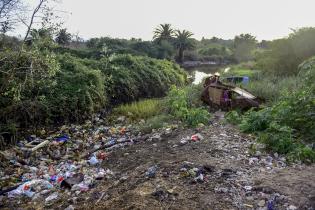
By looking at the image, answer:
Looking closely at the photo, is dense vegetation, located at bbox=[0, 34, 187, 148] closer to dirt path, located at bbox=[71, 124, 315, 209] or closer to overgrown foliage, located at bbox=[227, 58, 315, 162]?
dirt path, located at bbox=[71, 124, 315, 209]

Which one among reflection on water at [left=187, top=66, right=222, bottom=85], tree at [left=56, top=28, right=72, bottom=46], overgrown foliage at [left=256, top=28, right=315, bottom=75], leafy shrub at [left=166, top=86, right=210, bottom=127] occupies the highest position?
tree at [left=56, top=28, right=72, bottom=46]

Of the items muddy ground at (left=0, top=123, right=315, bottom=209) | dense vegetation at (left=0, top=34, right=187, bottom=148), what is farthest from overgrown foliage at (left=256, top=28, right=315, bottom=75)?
muddy ground at (left=0, top=123, right=315, bottom=209)

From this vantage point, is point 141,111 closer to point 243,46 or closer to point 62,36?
point 62,36

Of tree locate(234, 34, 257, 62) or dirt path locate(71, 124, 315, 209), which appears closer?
dirt path locate(71, 124, 315, 209)

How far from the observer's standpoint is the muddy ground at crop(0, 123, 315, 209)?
394 cm

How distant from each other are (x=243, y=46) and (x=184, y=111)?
41911 millimetres

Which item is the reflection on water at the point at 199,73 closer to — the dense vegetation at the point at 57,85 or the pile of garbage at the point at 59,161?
the dense vegetation at the point at 57,85

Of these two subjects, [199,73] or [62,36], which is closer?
[62,36]

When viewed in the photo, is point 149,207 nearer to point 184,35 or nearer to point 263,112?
point 263,112

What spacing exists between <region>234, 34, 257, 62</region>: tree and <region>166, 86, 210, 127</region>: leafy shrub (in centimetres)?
3813

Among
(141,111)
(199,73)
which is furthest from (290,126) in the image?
(199,73)

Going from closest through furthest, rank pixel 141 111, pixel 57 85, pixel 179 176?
pixel 179 176
pixel 57 85
pixel 141 111

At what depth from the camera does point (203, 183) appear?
440 cm

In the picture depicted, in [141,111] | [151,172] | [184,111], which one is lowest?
[141,111]
